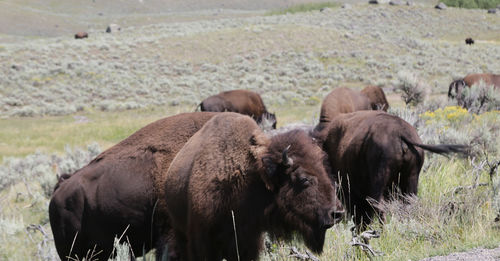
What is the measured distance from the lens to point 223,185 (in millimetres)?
3713

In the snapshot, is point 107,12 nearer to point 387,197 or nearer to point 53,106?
point 53,106

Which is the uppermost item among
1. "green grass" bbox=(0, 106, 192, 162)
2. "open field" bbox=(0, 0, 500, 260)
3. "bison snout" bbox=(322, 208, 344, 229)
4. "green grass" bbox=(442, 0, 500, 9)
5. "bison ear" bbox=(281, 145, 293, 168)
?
"green grass" bbox=(442, 0, 500, 9)

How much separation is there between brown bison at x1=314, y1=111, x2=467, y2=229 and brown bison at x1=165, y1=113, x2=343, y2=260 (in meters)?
1.27

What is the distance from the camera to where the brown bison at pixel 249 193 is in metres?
3.49

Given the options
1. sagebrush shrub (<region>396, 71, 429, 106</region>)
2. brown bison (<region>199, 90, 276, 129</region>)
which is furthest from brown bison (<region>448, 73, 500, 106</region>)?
brown bison (<region>199, 90, 276, 129</region>)

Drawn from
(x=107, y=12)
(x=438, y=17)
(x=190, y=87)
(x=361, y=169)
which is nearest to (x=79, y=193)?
(x=361, y=169)

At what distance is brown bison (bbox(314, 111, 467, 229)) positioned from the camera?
5.21m

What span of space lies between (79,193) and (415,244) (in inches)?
129

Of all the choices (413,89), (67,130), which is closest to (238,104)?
(413,89)

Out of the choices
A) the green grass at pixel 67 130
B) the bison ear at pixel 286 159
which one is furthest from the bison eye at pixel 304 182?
the green grass at pixel 67 130

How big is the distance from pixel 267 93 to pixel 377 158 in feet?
78.0

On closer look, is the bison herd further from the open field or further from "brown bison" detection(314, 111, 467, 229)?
the open field

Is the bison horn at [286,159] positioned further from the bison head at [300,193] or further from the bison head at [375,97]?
the bison head at [375,97]

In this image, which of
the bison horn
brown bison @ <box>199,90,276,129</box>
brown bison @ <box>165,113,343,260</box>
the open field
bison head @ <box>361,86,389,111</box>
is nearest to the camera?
the bison horn
